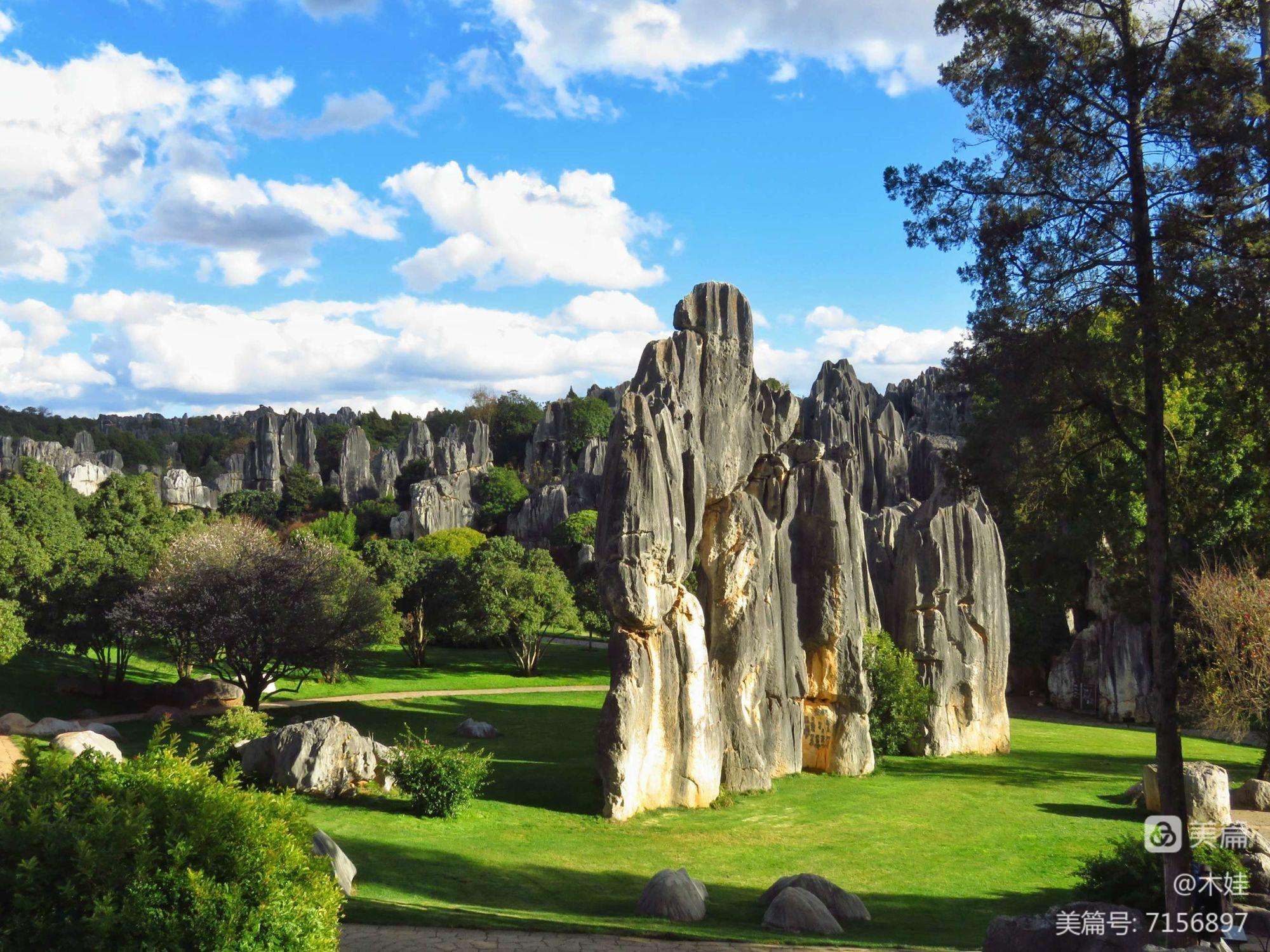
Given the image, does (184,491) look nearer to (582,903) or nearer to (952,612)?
(952,612)

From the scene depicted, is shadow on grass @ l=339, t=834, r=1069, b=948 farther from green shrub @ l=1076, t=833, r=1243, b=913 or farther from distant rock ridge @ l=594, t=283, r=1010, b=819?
distant rock ridge @ l=594, t=283, r=1010, b=819

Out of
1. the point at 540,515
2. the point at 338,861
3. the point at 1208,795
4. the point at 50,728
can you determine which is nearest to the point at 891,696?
the point at 1208,795

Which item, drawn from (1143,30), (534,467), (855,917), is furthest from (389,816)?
(534,467)

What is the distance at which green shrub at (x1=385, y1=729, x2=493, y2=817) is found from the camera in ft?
61.2

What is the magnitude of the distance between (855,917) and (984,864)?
4.67m

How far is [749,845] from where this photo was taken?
18.4 metres

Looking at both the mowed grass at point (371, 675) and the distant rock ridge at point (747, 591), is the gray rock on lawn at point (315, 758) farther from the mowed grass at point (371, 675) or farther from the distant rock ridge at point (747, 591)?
the mowed grass at point (371, 675)

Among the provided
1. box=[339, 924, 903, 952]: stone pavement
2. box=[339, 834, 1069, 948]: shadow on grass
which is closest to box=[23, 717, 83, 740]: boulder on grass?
box=[339, 834, 1069, 948]: shadow on grass

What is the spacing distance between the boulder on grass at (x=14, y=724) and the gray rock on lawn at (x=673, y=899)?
19.9m

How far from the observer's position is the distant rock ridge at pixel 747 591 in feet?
66.6

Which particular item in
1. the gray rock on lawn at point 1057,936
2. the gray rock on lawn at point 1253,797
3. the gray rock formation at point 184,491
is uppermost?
the gray rock formation at point 184,491

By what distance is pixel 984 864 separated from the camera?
56.7 feet

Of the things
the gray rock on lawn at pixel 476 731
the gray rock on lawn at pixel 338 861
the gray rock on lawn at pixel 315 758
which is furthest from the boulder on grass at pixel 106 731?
the gray rock on lawn at pixel 338 861

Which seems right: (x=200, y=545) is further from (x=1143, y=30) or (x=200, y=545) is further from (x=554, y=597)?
(x=1143, y=30)
